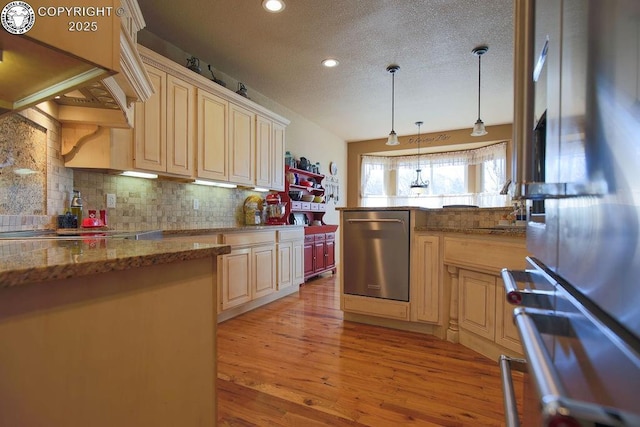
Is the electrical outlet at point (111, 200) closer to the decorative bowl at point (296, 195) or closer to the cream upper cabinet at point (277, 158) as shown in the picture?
the cream upper cabinet at point (277, 158)

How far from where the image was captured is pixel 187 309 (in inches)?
35.3

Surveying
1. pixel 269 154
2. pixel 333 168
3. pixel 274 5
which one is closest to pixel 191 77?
pixel 274 5

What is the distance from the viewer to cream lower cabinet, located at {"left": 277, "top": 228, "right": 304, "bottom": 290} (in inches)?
147

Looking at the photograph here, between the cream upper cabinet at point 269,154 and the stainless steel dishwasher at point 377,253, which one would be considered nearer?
the stainless steel dishwasher at point 377,253

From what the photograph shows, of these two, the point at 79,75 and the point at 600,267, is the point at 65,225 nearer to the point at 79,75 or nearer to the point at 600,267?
the point at 79,75

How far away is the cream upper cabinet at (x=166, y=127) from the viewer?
8.23ft

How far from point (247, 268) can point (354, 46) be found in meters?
2.42

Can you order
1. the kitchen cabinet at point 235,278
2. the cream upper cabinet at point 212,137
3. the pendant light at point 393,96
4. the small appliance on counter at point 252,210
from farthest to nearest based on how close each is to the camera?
the small appliance on counter at point 252,210, the pendant light at point 393,96, the cream upper cabinet at point 212,137, the kitchen cabinet at point 235,278

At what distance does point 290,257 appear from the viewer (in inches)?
Result: 155

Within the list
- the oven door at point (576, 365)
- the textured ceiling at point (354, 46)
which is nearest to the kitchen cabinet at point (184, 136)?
the textured ceiling at point (354, 46)

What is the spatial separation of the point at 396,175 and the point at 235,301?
5.04 m

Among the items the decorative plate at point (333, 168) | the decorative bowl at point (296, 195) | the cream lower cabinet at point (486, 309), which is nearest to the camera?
the cream lower cabinet at point (486, 309)

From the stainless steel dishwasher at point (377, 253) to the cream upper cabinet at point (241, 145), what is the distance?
1290mm

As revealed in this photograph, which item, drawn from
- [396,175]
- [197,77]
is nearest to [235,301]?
[197,77]
